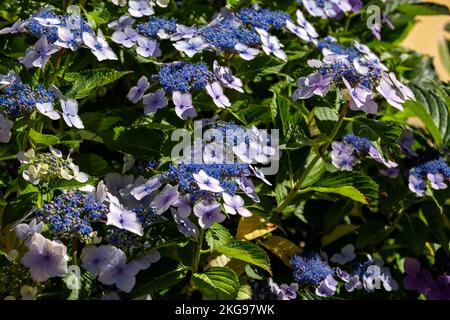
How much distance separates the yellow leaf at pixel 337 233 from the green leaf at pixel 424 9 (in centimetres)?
80

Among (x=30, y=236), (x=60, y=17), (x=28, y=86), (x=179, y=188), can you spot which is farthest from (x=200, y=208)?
(x=60, y=17)

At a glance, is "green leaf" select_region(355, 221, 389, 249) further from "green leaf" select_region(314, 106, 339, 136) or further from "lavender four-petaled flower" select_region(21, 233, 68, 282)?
"lavender four-petaled flower" select_region(21, 233, 68, 282)

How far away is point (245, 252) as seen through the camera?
6.27ft

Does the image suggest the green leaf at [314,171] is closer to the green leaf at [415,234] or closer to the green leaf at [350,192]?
the green leaf at [350,192]

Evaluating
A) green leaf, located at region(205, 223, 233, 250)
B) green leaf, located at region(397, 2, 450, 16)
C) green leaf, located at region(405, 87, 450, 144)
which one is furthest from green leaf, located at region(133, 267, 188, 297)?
green leaf, located at region(397, 2, 450, 16)

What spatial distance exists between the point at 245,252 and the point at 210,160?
0.80ft

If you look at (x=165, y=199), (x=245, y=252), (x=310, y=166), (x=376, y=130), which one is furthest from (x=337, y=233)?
(x=165, y=199)

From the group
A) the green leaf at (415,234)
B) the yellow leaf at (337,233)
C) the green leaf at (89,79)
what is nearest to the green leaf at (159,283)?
the green leaf at (89,79)

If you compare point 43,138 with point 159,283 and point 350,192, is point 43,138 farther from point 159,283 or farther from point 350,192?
point 350,192

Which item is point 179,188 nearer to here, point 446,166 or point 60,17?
point 60,17

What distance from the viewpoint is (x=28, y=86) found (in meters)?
1.90

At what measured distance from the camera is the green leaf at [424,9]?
8.82ft

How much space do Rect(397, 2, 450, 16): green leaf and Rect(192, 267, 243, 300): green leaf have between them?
1275 millimetres

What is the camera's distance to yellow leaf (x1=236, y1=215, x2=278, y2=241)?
82.8 inches
